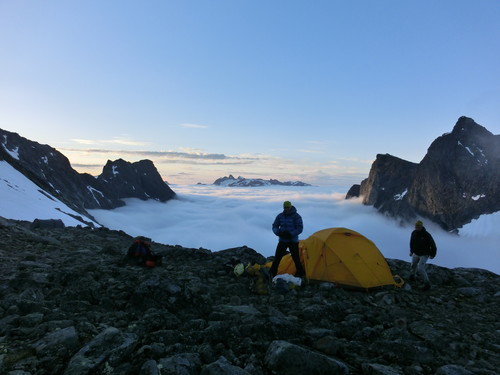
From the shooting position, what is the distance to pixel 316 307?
7551mm

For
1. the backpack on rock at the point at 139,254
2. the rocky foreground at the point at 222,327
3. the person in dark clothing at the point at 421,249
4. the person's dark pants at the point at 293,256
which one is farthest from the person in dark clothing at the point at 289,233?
the person in dark clothing at the point at 421,249

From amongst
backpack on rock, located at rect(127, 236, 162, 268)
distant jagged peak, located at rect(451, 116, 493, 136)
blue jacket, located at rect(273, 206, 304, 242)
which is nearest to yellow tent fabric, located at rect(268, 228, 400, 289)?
blue jacket, located at rect(273, 206, 304, 242)

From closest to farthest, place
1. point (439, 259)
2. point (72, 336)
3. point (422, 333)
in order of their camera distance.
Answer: point (72, 336), point (422, 333), point (439, 259)

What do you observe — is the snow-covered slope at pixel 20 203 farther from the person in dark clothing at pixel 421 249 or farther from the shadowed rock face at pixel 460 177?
the shadowed rock face at pixel 460 177

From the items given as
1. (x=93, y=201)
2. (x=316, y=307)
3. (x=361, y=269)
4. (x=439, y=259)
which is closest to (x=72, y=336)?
(x=316, y=307)

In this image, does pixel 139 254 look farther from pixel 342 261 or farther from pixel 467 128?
pixel 467 128

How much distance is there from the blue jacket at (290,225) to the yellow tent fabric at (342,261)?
3.98 ft

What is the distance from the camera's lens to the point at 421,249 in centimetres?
1234

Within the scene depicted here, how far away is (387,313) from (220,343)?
5.09 meters

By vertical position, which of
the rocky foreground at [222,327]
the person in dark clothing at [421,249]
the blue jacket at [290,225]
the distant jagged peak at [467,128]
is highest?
the distant jagged peak at [467,128]

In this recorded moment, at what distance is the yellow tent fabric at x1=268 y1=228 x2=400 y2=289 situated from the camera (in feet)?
35.5

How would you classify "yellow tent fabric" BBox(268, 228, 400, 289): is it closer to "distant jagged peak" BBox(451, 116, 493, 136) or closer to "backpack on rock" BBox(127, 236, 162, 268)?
"backpack on rock" BBox(127, 236, 162, 268)

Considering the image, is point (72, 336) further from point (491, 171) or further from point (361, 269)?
point (491, 171)

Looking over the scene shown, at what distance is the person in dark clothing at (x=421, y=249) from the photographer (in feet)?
39.9
